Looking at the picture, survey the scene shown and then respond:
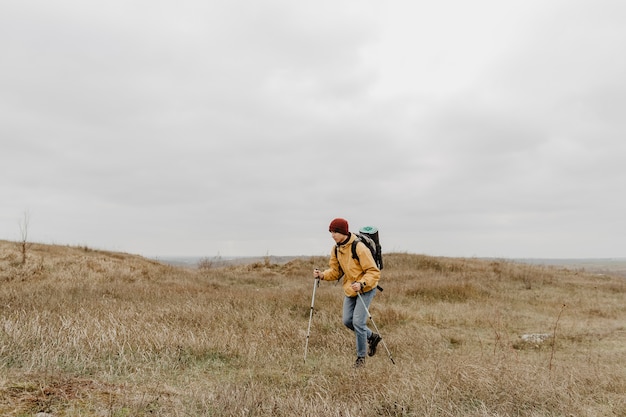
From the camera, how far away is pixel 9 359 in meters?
5.86

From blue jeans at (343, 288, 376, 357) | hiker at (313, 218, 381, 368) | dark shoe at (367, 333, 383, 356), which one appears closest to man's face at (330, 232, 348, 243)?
hiker at (313, 218, 381, 368)

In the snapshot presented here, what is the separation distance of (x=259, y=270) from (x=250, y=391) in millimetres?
23124

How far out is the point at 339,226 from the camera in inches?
281

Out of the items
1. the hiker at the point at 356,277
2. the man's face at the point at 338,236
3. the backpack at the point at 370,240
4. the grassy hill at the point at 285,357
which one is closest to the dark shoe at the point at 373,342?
the hiker at the point at 356,277

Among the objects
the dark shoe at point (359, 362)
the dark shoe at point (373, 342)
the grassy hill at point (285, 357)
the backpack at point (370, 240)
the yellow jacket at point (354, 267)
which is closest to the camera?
the grassy hill at point (285, 357)

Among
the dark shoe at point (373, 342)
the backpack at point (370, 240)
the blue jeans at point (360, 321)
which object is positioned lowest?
the dark shoe at point (373, 342)

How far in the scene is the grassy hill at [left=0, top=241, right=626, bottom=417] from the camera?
4.67 m

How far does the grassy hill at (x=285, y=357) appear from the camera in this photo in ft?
15.3

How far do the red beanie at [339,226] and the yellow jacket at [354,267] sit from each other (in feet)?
0.75

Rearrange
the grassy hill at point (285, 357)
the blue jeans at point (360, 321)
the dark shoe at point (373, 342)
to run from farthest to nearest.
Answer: the dark shoe at point (373, 342) < the blue jeans at point (360, 321) < the grassy hill at point (285, 357)

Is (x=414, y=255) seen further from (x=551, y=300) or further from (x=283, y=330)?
(x=283, y=330)

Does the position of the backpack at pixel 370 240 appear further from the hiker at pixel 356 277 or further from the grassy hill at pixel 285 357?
the grassy hill at pixel 285 357

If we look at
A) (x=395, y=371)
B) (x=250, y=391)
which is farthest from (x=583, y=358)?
(x=250, y=391)

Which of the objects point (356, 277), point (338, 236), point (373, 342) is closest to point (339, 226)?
point (338, 236)
